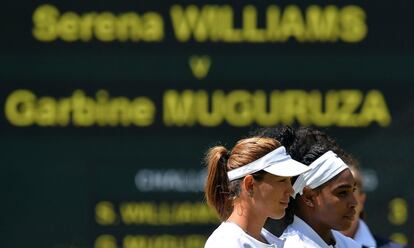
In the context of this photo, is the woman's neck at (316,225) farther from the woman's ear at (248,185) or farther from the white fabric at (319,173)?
the woman's ear at (248,185)

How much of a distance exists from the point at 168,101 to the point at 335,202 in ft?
6.98

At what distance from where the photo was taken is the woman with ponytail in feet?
9.78

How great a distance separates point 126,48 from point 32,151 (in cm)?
67

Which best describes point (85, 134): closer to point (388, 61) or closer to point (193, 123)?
point (193, 123)

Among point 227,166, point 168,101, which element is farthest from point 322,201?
point 168,101

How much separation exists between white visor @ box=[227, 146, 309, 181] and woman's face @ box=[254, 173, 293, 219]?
30 mm

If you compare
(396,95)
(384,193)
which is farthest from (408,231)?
(396,95)

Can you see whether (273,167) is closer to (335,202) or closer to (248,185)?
(248,185)

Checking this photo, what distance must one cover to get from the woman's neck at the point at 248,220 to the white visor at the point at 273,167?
4.0 inches

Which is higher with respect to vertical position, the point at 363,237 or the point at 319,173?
the point at 319,173

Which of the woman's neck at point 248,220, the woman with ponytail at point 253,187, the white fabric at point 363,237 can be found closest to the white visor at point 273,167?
the woman with ponytail at point 253,187

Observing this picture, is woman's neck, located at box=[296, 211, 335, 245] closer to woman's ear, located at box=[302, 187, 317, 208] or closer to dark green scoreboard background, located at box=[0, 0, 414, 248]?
woman's ear, located at box=[302, 187, 317, 208]

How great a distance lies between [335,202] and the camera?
3123mm

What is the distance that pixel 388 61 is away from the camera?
519 centimetres
